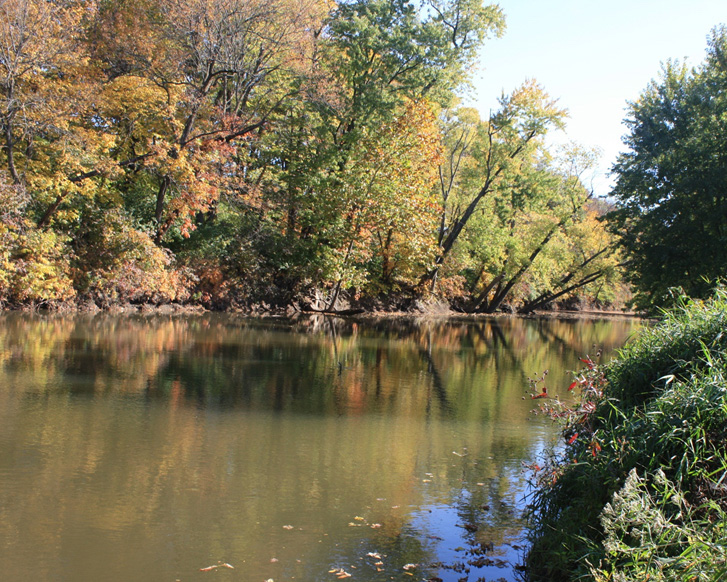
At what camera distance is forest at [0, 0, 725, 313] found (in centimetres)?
2195

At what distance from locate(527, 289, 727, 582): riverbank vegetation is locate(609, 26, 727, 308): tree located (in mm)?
18735

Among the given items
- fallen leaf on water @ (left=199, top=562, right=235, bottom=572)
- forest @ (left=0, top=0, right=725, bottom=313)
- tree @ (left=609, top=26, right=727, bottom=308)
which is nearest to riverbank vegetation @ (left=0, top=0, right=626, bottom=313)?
forest @ (left=0, top=0, right=725, bottom=313)

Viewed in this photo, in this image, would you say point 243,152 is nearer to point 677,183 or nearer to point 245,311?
point 245,311

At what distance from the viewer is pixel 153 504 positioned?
5805 millimetres

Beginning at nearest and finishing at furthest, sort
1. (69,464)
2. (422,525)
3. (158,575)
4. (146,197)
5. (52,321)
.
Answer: (158,575)
(422,525)
(69,464)
(52,321)
(146,197)

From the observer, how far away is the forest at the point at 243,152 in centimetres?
2195

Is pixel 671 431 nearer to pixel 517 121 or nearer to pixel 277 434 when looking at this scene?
pixel 277 434

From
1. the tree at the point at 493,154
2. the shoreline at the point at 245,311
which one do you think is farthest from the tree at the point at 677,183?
the tree at the point at 493,154

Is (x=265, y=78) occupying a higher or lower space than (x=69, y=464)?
higher

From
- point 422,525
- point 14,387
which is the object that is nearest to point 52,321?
point 14,387

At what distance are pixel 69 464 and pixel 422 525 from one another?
3648 mm

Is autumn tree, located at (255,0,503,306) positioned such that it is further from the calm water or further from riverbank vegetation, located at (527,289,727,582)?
riverbank vegetation, located at (527,289,727,582)

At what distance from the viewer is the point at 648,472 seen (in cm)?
454

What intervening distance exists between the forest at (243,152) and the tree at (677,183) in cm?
38
